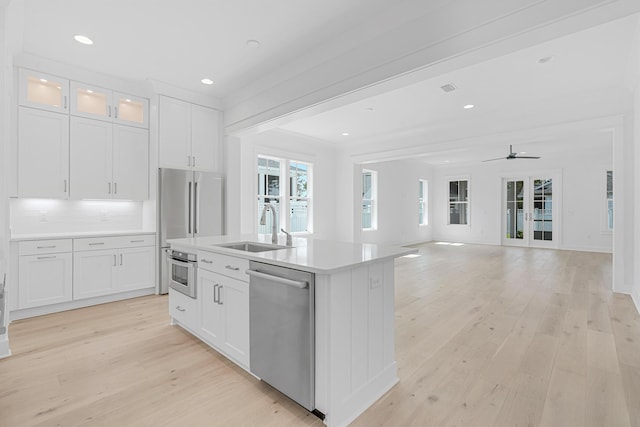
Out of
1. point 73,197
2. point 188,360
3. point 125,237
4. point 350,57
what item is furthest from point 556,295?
point 73,197

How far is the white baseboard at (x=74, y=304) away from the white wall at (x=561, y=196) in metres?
9.81

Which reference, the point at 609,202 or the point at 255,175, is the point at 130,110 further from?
the point at 609,202

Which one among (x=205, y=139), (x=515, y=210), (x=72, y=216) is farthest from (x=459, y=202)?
(x=72, y=216)

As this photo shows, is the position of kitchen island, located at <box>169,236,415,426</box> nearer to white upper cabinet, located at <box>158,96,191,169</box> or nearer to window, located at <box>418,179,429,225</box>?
white upper cabinet, located at <box>158,96,191,169</box>

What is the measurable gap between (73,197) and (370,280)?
12.8 feet

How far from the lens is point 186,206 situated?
451 cm

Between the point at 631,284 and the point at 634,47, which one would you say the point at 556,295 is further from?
the point at 634,47

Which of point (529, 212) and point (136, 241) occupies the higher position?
point (529, 212)

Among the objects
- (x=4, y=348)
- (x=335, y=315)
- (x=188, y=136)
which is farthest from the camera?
(x=188, y=136)

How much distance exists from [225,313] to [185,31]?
272 centimetres

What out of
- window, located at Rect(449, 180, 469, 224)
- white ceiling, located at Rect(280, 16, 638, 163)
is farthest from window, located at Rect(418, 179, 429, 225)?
white ceiling, located at Rect(280, 16, 638, 163)

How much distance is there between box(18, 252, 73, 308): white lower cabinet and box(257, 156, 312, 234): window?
3098mm

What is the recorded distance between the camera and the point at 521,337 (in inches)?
112

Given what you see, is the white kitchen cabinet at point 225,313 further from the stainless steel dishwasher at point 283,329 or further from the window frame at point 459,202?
the window frame at point 459,202
